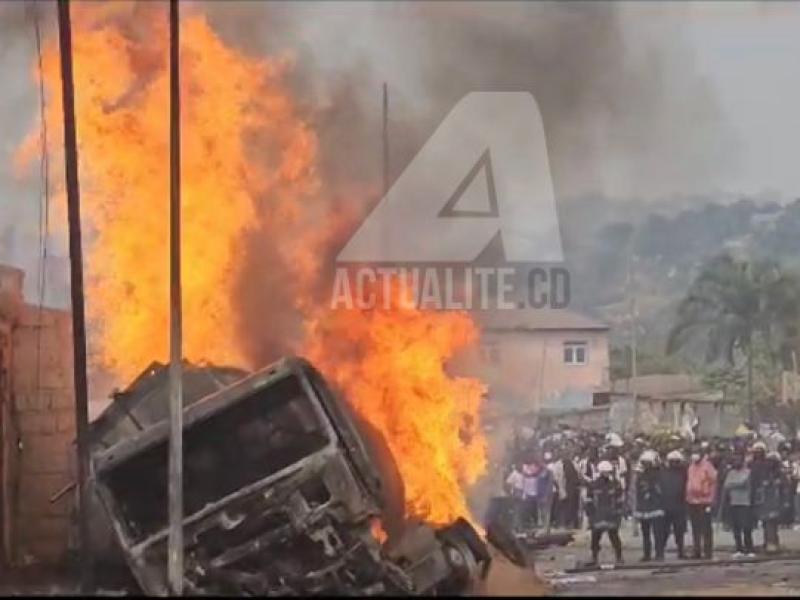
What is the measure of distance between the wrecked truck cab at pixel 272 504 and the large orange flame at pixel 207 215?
1527mm

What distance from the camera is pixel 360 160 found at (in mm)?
11219

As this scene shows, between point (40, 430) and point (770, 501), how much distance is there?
6.39 metres

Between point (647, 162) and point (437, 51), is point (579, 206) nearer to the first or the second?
point (647, 162)

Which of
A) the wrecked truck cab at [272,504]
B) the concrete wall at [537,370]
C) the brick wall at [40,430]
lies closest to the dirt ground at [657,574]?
the concrete wall at [537,370]

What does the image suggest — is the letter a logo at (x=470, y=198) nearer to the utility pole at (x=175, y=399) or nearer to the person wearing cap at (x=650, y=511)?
the person wearing cap at (x=650, y=511)

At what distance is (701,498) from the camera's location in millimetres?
11117

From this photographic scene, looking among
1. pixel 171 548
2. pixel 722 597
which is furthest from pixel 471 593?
pixel 722 597

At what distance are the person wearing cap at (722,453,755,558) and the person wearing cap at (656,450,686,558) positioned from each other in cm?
37

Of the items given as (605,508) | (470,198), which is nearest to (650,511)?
(605,508)

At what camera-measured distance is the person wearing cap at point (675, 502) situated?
1112 cm

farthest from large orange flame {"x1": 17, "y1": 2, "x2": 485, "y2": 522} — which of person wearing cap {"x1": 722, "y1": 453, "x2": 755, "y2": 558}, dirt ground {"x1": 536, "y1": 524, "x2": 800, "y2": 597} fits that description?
person wearing cap {"x1": 722, "y1": 453, "x2": 755, "y2": 558}

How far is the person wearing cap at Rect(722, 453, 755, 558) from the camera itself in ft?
36.6

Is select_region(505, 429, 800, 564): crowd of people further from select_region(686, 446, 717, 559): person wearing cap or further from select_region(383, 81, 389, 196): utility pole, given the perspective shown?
select_region(383, 81, 389, 196): utility pole

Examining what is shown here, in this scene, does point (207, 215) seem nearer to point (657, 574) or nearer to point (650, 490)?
point (650, 490)
